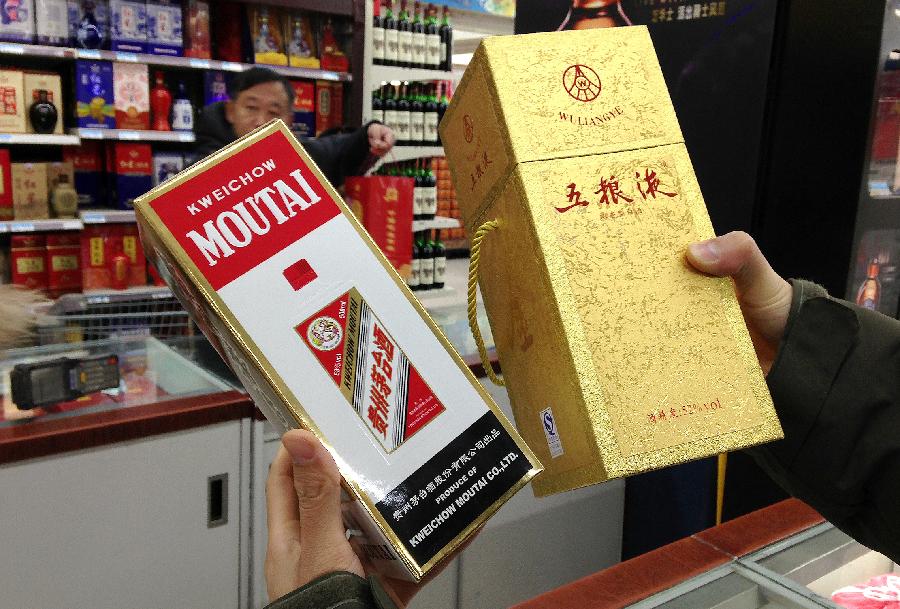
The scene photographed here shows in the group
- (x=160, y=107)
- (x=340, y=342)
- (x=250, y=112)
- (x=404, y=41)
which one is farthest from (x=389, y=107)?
(x=340, y=342)

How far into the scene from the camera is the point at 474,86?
0.86 m

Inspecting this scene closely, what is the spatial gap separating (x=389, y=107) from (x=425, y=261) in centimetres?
105

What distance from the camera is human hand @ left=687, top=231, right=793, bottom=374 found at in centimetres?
80

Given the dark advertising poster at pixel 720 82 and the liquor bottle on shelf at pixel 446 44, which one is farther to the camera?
the liquor bottle on shelf at pixel 446 44

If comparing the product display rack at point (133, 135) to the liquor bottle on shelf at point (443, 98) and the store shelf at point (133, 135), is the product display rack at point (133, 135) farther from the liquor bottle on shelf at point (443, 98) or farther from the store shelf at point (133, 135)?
the liquor bottle on shelf at point (443, 98)

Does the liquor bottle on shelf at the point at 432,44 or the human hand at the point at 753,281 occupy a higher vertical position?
the liquor bottle on shelf at the point at 432,44

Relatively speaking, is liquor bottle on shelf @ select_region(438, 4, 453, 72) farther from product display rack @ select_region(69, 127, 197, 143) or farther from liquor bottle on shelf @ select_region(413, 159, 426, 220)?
product display rack @ select_region(69, 127, 197, 143)

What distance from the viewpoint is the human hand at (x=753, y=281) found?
0.80m

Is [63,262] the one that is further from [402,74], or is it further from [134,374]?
[134,374]

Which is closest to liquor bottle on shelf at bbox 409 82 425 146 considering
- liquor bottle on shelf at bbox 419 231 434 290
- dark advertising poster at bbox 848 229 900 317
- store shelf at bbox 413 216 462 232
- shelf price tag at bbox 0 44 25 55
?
store shelf at bbox 413 216 462 232

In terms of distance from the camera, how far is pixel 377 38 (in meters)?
4.79

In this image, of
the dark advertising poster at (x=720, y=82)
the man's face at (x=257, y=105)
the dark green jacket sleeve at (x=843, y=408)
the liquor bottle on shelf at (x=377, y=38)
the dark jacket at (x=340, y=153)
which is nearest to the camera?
the dark green jacket sleeve at (x=843, y=408)

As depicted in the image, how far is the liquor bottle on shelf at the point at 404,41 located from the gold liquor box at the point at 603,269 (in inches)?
169

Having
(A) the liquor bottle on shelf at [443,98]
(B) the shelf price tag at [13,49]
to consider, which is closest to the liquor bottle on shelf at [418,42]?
(A) the liquor bottle on shelf at [443,98]
